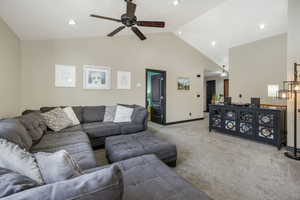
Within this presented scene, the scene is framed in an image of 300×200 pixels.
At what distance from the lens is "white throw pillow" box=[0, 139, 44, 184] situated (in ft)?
2.49

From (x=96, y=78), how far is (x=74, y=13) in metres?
1.57

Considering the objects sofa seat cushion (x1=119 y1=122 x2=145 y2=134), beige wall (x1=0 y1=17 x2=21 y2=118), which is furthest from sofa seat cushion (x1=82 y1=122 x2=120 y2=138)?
beige wall (x1=0 y1=17 x2=21 y2=118)

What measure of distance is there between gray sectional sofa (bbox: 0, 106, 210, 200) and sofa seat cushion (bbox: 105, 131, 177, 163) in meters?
0.33

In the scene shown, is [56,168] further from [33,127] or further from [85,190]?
[33,127]

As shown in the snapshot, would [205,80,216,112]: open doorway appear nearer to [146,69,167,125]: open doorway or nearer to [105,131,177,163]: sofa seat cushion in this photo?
[146,69,167,125]: open doorway

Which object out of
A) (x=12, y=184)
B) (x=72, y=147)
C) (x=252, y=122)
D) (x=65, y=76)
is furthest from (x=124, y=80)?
(x=12, y=184)

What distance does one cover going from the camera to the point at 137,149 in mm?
1993

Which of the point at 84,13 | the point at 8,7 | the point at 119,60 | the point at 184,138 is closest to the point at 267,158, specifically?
the point at 184,138

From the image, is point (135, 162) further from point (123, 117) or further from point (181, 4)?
point (181, 4)

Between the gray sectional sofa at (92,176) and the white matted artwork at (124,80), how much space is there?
1.57 metres

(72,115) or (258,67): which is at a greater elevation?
(258,67)

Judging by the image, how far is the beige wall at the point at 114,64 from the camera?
324 centimetres

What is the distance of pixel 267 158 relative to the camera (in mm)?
2562

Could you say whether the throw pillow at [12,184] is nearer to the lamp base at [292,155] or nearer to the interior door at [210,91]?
the lamp base at [292,155]
